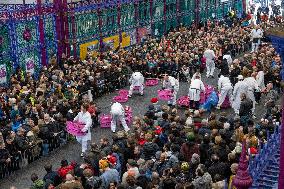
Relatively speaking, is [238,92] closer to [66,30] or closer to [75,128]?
[75,128]

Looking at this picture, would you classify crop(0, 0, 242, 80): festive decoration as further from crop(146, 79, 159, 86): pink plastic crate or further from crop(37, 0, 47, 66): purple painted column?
crop(146, 79, 159, 86): pink plastic crate

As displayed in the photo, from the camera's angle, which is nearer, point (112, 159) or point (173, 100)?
point (112, 159)

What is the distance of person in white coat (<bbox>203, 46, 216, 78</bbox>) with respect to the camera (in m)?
26.8

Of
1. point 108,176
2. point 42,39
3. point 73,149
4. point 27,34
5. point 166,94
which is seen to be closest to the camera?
point 108,176

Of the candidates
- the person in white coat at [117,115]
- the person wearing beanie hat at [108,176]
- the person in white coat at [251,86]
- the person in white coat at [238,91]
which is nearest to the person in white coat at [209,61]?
the person in white coat at [238,91]

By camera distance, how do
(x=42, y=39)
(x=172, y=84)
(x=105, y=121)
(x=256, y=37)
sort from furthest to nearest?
(x=256, y=37), (x=42, y=39), (x=172, y=84), (x=105, y=121)

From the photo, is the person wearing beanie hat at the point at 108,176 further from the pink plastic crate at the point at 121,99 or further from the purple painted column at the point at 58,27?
the purple painted column at the point at 58,27

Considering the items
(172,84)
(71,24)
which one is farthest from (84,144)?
(71,24)

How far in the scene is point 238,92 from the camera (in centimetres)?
2036

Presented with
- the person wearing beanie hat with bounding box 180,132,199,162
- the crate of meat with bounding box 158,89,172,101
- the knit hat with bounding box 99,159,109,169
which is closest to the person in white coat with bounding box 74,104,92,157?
the knit hat with bounding box 99,159,109,169

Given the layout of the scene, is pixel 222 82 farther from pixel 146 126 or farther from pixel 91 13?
pixel 91 13

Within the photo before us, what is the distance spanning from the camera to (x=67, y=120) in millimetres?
19016

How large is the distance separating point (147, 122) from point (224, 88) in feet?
19.0

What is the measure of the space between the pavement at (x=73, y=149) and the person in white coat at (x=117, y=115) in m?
0.41
